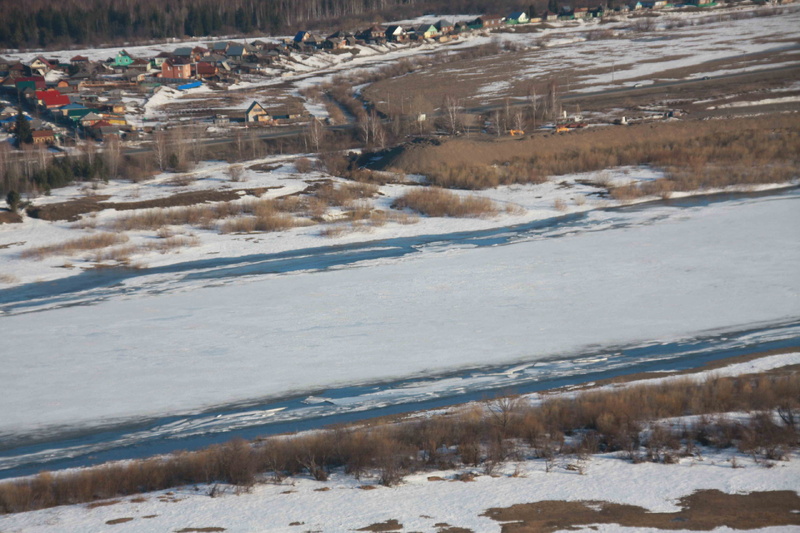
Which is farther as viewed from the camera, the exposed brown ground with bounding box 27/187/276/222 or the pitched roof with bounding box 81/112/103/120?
the pitched roof with bounding box 81/112/103/120

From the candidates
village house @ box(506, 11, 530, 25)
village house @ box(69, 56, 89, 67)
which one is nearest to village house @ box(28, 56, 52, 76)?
village house @ box(69, 56, 89, 67)

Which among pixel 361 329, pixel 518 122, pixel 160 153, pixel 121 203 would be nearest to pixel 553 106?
pixel 518 122

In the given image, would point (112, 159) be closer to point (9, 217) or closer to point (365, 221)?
point (9, 217)

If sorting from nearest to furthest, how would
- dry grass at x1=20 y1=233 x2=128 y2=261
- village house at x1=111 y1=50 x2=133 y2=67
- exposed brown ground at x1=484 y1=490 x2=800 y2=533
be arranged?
1. exposed brown ground at x1=484 y1=490 x2=800 y2=533
2. dry grass at x1=20 y1=233 x2=128 y2=261
3. village house at x1=111 y1=50 x2=133 y2=67

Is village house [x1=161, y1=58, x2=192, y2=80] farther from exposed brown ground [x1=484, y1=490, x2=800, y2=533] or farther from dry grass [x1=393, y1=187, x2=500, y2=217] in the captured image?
exposed brown ground [x1=484, y1=490, x2=800, y2=533]

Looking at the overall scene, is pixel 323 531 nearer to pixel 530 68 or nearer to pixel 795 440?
pixel 795 440

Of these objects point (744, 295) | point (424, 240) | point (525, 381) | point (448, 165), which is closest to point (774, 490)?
point (525, 381)

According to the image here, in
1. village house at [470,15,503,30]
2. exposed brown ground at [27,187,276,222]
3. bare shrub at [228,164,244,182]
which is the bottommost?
exposed brown ground at [27,187,276,222]
